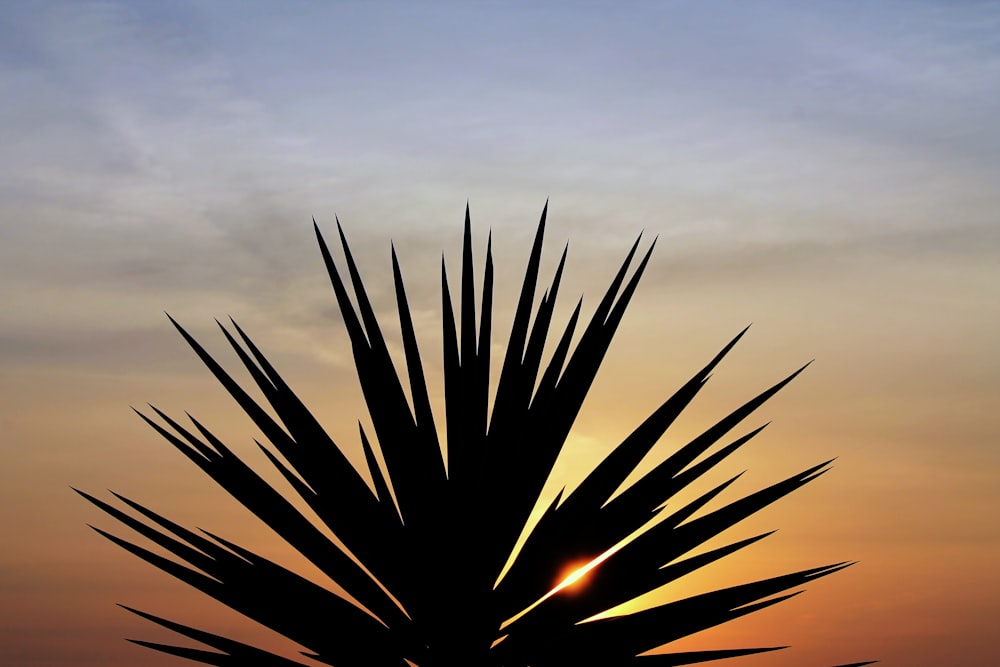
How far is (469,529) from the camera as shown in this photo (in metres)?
4.59

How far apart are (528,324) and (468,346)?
0.93 feet

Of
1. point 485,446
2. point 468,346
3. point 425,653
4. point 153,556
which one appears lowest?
point 425,653

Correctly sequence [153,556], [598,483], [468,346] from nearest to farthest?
[153,556], [598,483], [468,346]

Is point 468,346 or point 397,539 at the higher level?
point 468,346

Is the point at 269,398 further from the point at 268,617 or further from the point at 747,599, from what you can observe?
the point at 747,599

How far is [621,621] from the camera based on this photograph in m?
4.35

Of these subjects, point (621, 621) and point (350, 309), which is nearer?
point (621, 621)

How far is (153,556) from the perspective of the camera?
4.29 m

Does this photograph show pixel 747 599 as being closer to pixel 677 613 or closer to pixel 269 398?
pixel 677 613

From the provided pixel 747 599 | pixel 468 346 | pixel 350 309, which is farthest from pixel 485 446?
pixel 747 599

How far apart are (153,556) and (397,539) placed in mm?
959

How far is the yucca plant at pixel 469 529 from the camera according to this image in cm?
435

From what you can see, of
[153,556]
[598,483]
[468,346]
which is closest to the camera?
[153,556]

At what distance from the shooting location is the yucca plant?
14.3 ft
